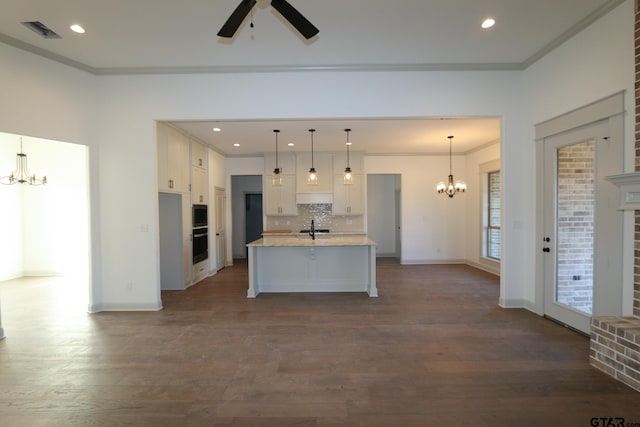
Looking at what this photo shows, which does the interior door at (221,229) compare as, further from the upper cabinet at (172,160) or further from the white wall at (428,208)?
the white wall at (428,208)

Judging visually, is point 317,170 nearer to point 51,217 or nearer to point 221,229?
point 221,229

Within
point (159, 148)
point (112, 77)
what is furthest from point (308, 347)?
point (112, 77)

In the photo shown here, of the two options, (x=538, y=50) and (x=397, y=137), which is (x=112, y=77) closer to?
(x=397, y=137)

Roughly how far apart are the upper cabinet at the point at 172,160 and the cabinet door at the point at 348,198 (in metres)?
3.48

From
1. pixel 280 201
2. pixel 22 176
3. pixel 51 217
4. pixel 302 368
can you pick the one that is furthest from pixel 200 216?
pixel 302 368

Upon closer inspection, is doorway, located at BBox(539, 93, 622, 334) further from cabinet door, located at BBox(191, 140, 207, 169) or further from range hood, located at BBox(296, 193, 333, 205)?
cabinet door, located at BBox(191, 140, 207, 169)

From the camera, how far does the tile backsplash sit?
8203 mm

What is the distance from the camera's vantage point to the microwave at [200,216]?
6.16 m

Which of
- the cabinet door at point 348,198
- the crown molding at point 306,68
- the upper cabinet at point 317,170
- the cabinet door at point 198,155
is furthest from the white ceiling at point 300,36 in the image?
the cabinet door at point 348,198

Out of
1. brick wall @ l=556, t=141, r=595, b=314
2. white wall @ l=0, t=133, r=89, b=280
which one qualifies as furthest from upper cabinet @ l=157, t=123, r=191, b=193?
brick wall @ l=556, t=141, r=595, b=314

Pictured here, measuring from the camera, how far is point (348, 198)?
793 cm

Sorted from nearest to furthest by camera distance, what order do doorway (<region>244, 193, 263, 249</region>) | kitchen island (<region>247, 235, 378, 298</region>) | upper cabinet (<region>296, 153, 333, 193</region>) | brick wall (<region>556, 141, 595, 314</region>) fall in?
1. brick wall (<region>556, 141, 595, 314</region>)
2. kitchen island (<region>247, 235, 378, 298</region>)
3. upper cabinet (<region>296, 153, 333, 193</region>)
4. doorway (<region>244, 193, 263, 249</region>)

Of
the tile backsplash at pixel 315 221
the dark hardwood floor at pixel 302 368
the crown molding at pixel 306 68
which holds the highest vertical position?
the crown molding at pixel 306 68

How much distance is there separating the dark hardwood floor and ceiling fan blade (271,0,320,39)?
2668 mm
